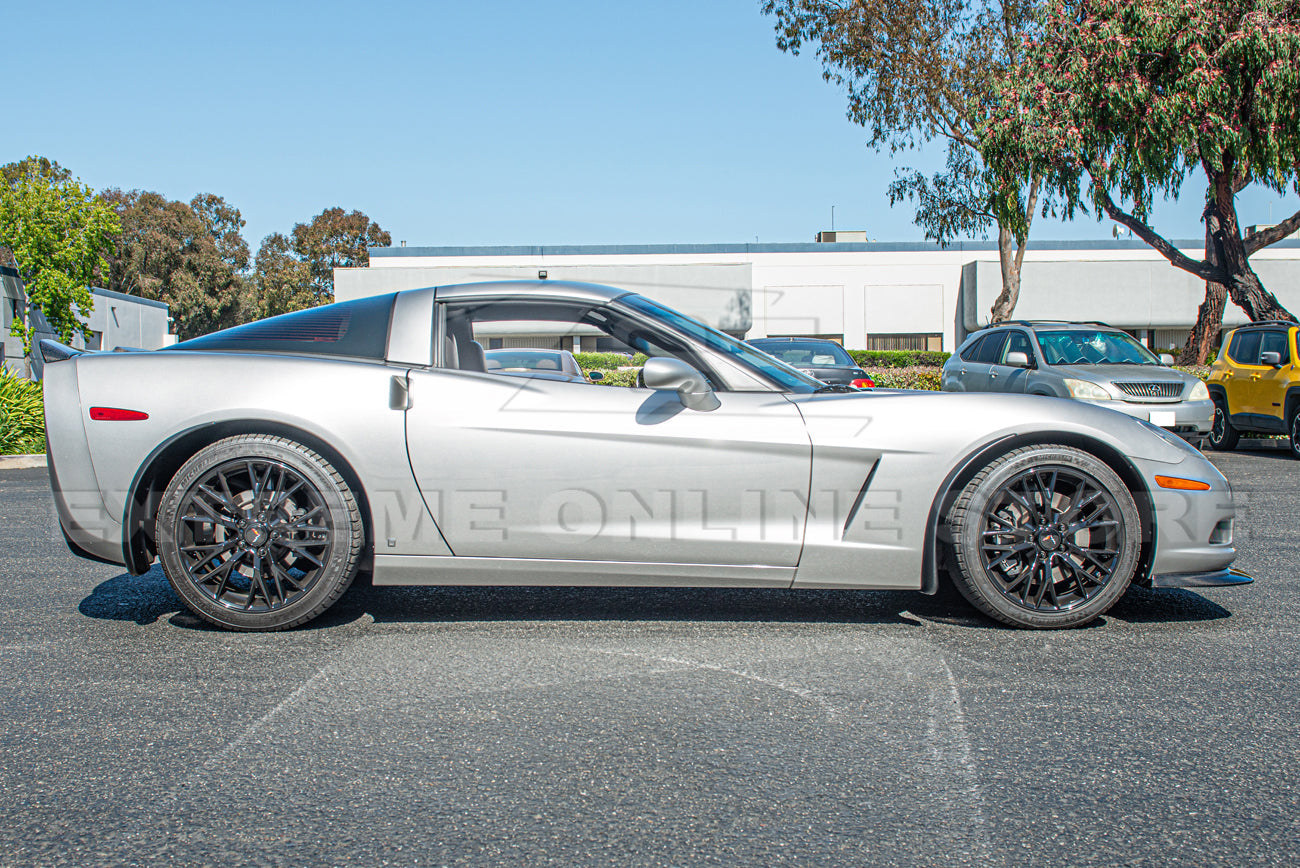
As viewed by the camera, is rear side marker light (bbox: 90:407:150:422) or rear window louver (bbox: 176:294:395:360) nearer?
rear side marker light (bbox: 90:407:150:422)

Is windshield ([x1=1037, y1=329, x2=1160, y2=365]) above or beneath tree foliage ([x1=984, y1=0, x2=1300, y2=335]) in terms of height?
beneath

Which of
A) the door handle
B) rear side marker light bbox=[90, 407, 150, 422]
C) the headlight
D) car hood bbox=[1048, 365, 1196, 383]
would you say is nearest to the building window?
car hood bbox=[1048, 365, 1196, 383]

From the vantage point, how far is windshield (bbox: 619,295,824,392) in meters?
3.99

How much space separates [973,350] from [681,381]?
10.3 metres

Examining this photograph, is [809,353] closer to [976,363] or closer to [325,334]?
[976,363]

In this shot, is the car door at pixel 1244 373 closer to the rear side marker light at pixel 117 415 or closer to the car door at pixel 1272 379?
the car door at pixel 1272 379

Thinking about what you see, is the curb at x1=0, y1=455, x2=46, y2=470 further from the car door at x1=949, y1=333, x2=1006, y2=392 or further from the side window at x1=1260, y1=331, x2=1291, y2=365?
the side window at x1=1260, y1=331, x2=1291, y2=365

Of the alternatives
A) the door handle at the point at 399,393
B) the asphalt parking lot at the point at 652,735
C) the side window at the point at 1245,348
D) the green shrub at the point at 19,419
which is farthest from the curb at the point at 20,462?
the side window at the point at 1245,348

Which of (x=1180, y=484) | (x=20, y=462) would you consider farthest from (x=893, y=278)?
(x=1180, y=484)

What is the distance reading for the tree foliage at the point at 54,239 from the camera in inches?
955

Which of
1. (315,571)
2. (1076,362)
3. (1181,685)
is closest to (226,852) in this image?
(315,571)

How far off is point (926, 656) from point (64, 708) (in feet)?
9.43

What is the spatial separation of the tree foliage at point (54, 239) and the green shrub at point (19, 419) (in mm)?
13133

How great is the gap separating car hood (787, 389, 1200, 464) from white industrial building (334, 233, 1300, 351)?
106 ft
